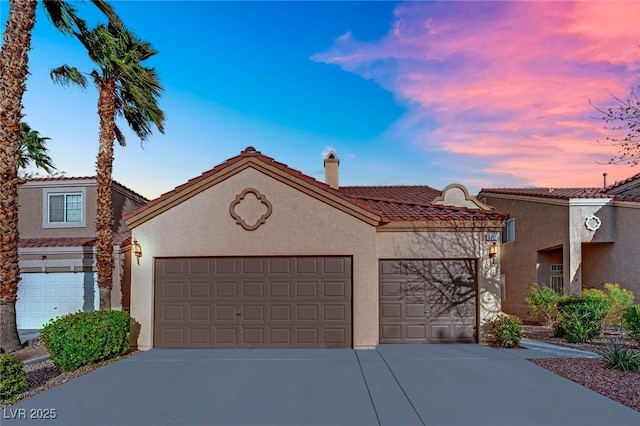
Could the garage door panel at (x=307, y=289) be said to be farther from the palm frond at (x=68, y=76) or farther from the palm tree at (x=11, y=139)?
the palm frond at (x=68, y=76)

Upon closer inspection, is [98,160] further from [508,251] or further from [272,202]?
[508,251]

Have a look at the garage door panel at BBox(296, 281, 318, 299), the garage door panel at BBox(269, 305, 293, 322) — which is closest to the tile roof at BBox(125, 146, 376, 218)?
the garage door panel at BBox(296, 281, 318, 299)

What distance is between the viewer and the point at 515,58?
13453mm

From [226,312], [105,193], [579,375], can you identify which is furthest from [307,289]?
[105,193]

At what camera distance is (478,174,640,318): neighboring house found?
48.5 feet

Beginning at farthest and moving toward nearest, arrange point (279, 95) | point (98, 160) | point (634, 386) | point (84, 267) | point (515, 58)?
point (279, 95)
point (84, 267)
point (515, 58)
point (98, 160)
point (634, 386)

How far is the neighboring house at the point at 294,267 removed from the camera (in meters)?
10.7

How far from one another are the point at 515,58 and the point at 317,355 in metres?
11.8

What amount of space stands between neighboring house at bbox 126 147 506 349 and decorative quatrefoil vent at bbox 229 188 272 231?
3 centimetres

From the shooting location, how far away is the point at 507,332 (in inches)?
413

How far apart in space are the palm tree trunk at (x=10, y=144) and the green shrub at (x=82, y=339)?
2.73 meters

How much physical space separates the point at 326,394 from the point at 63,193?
15351 millimetres

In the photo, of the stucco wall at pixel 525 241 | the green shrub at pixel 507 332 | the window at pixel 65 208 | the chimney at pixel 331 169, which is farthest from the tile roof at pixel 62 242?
the stucco wall at pixel 525 241

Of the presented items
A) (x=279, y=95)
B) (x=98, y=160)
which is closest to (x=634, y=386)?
(x=98, y=160)
